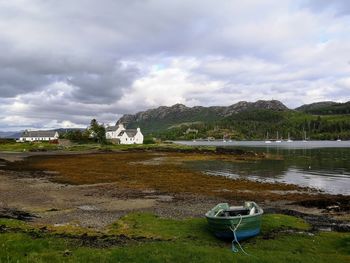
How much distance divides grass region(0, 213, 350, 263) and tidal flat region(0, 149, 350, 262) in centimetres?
5

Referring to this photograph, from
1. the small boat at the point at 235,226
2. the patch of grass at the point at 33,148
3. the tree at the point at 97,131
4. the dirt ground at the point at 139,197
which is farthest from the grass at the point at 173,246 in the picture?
the tree at the point at 97,131

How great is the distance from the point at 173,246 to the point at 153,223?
6.54 m

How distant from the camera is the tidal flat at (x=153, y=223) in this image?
56.1ft

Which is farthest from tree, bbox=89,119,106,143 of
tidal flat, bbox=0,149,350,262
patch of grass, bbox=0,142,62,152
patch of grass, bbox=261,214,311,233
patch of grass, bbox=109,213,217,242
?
patch of grass, bbox=261,214,311,233

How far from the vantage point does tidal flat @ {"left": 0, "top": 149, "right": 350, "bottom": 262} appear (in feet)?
56.1

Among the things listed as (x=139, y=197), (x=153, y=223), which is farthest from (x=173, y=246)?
(x=139, y=197)

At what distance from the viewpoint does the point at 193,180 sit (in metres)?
53.6

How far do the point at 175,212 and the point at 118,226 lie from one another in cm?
687

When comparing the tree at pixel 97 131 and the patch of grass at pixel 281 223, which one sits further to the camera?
the tree at pixel 97 131

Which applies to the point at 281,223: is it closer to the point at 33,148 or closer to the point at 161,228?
the point at 161,228

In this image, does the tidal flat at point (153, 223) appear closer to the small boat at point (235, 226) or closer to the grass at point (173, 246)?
the grass at point (173, 246)

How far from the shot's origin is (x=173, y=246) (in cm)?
1820

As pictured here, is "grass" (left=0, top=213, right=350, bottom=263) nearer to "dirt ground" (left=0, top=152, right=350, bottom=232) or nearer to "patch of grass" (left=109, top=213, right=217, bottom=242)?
"patch of grass" (left=109, top=213, right=217, bottom=242)

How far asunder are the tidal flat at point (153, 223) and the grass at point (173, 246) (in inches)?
1.8
